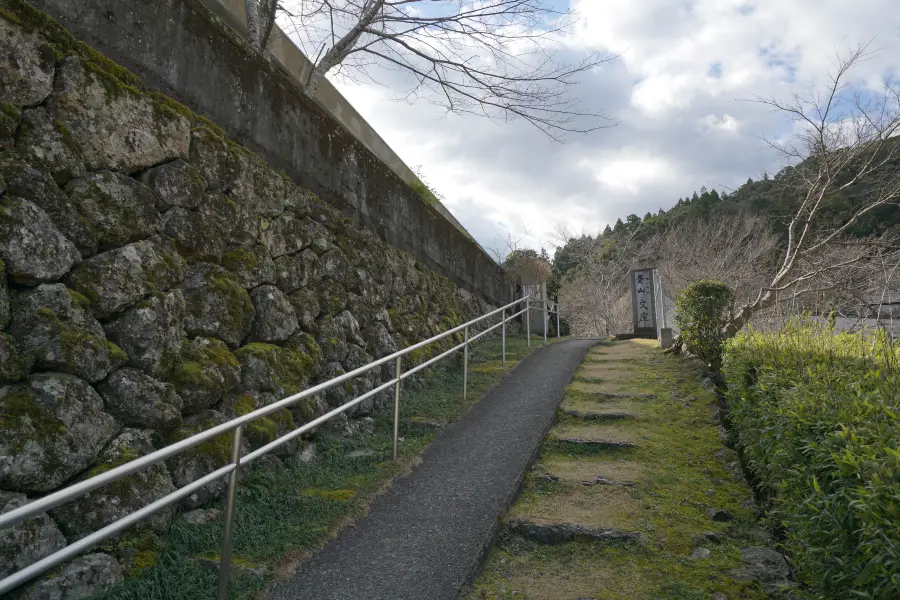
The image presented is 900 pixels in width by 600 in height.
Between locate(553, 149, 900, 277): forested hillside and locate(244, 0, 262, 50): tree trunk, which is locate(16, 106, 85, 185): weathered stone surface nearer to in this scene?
locate(244, 0, 262, 50): tree trunk

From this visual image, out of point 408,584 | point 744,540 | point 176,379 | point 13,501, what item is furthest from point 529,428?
point 13,501

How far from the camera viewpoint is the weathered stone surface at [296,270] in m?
4.12

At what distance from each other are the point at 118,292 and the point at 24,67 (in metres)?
1.06

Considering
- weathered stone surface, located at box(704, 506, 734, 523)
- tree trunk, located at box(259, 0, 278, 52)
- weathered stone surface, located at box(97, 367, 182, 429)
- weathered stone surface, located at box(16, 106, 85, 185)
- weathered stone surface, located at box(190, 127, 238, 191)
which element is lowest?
weathered stone surface, located at box(704, 506, 734, 523)

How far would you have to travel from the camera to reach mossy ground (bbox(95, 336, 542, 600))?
2.38 m

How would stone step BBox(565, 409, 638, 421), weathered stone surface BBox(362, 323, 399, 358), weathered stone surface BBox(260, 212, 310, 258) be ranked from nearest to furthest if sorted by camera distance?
1. weathered stone surface BBox(260, 212, 310, 258)
2. stone step BBox(565, 409, 638, 421)
3. weathered stone surface BBox(362, 323, 399, 358)

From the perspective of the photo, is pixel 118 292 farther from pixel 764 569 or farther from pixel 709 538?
pixel 764 569

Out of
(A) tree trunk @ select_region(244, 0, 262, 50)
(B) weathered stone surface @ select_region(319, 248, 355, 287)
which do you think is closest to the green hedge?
(B) weathered stone surface @ select_region(319, 248, 355, 287)

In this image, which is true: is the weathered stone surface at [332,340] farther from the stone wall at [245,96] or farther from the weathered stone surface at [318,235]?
the stone wall at [245,96]

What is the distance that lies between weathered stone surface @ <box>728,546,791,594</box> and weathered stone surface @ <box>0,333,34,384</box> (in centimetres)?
319

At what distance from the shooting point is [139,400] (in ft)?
8.78

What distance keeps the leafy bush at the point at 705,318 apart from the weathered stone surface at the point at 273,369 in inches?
194

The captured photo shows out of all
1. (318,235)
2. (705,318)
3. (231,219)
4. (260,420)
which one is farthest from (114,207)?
(705,318)

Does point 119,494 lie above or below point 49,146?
below
